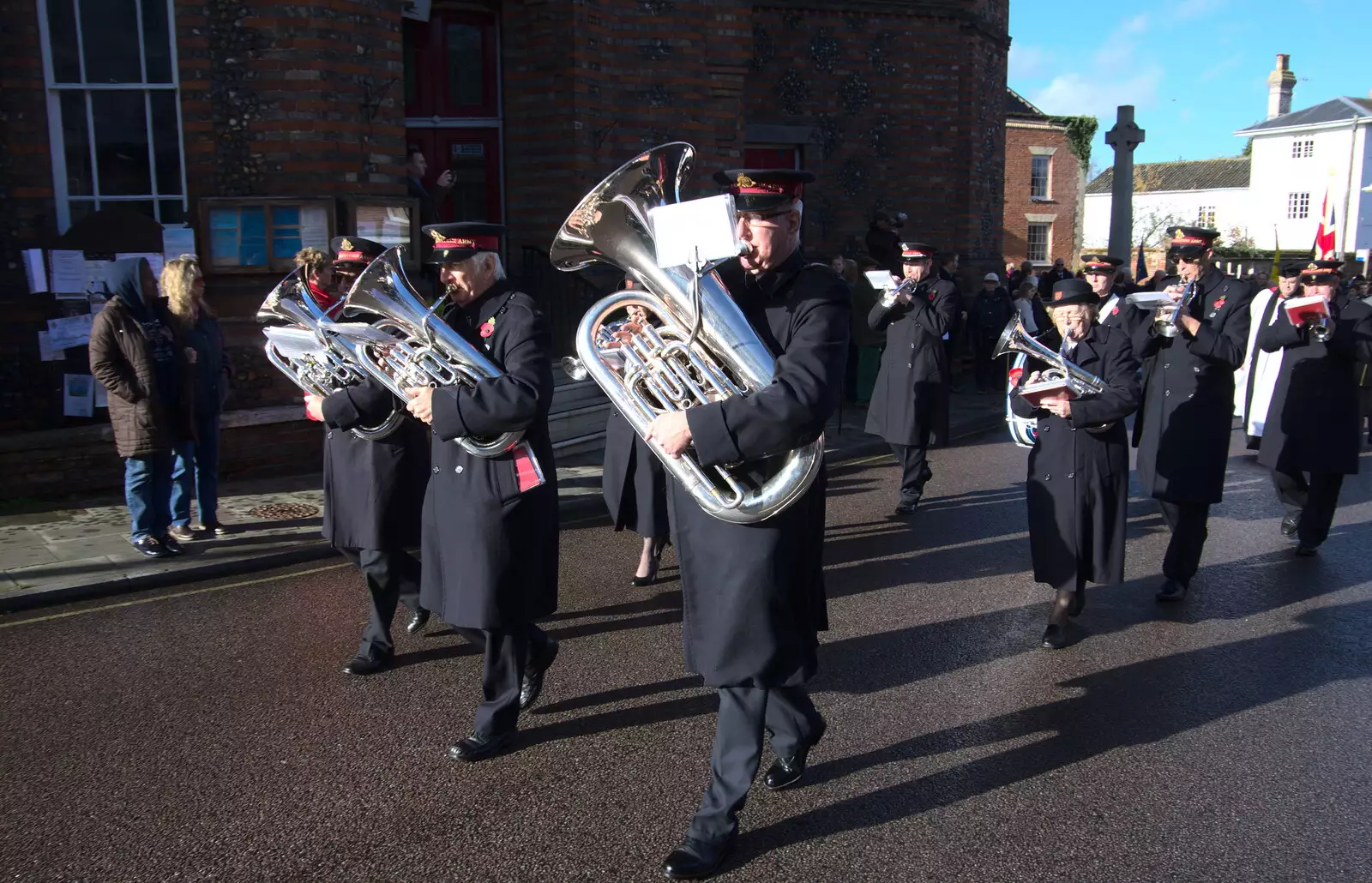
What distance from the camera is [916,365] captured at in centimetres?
850

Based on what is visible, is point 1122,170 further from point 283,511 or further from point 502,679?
point 502,679

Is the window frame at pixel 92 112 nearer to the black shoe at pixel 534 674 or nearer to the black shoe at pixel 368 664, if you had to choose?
the black shoe at pixel 368 664

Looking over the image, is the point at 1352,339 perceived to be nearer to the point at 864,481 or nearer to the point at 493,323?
the point at 864,481

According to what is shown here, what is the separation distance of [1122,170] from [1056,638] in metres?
14.2

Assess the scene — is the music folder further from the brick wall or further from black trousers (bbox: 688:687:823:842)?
the brick wall

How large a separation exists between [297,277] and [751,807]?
3.30 meters

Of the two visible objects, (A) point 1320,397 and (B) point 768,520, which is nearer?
(B) point 768,520

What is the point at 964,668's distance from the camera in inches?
205

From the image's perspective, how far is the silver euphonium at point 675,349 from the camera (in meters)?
3.16

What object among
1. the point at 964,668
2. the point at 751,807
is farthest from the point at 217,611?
the point at 964,668

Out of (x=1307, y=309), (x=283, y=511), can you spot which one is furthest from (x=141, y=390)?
(x=1307, y=309)

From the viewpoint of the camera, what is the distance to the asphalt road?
11.6 feet

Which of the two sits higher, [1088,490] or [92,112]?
[92,112]

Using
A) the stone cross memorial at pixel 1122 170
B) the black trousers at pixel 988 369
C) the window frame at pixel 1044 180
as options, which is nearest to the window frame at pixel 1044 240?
the window frame at pixel 1044 180
